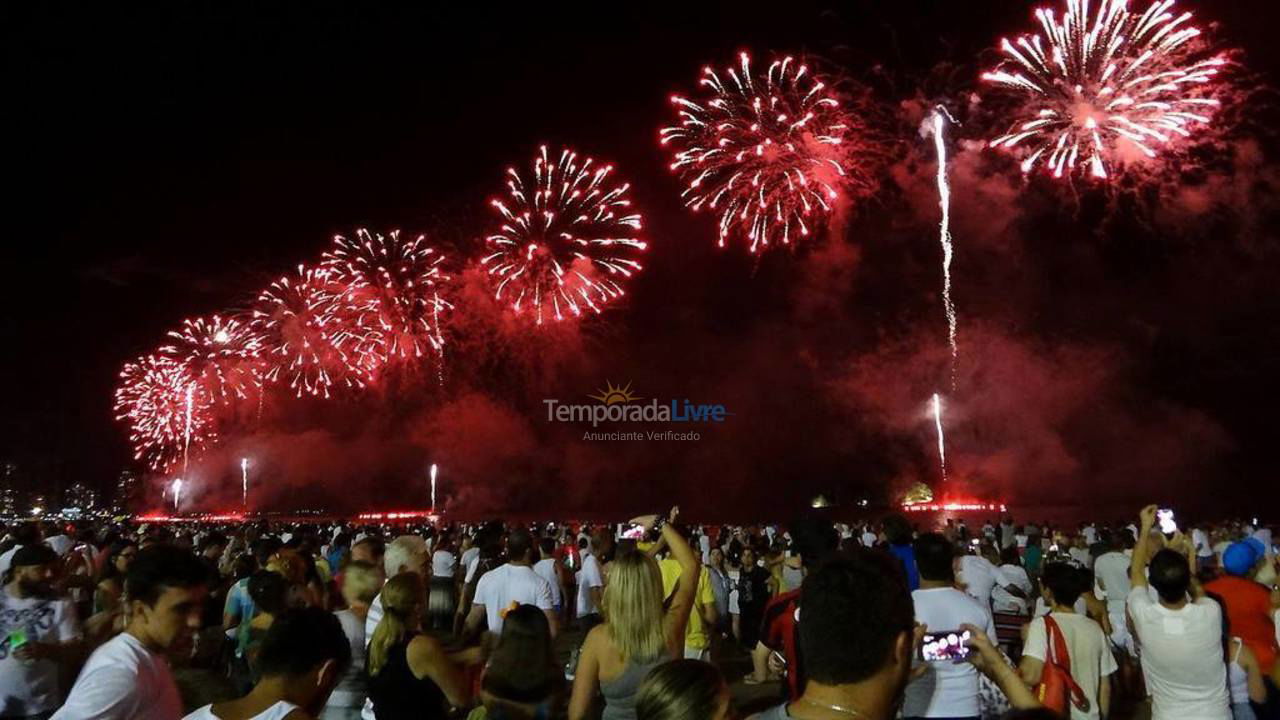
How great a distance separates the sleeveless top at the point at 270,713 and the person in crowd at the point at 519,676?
1256 mm

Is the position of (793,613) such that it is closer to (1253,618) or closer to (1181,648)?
(1181,648)

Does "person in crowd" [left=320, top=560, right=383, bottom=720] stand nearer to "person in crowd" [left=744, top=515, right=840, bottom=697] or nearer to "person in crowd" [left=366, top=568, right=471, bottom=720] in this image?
"person in crowd" [left=366, top=568, right=471, bottom=720]

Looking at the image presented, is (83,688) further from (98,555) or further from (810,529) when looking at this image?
(98,555)

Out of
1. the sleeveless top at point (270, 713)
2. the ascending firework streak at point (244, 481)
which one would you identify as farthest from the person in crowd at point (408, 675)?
the ascending firework streak at point (244, 481)

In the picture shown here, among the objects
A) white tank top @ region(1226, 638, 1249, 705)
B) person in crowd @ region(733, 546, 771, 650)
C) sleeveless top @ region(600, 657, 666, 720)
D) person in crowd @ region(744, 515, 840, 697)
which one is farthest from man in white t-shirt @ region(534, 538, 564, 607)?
white tank top @ region(1226, 638, 1249, 705)

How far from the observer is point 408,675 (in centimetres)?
436

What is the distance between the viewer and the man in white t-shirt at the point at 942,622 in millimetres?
4285

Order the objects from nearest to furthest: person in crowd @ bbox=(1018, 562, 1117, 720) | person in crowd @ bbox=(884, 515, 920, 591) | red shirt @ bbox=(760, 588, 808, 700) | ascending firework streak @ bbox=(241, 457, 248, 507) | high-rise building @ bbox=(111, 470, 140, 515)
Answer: red shirt @ bbox=(760, 588, 808, 700), person in crowd @ bbox=(1018, 562, 1117, 720), person in crowd @ bbox=(884, 515, 920, 591), ascending firework streak @ bbox=(241, 457, 248, 507), high-rise building @ bbox=(111, 470, 140, 515)

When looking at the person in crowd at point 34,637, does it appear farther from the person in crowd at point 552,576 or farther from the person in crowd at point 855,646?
the person in crowd at point 855,646

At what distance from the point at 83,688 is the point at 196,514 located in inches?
2292

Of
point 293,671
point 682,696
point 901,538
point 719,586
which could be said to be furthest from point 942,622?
point 719,586

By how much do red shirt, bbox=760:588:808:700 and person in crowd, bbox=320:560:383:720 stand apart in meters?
2.08

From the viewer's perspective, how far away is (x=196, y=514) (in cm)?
5544

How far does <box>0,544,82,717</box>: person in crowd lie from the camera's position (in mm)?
4996
